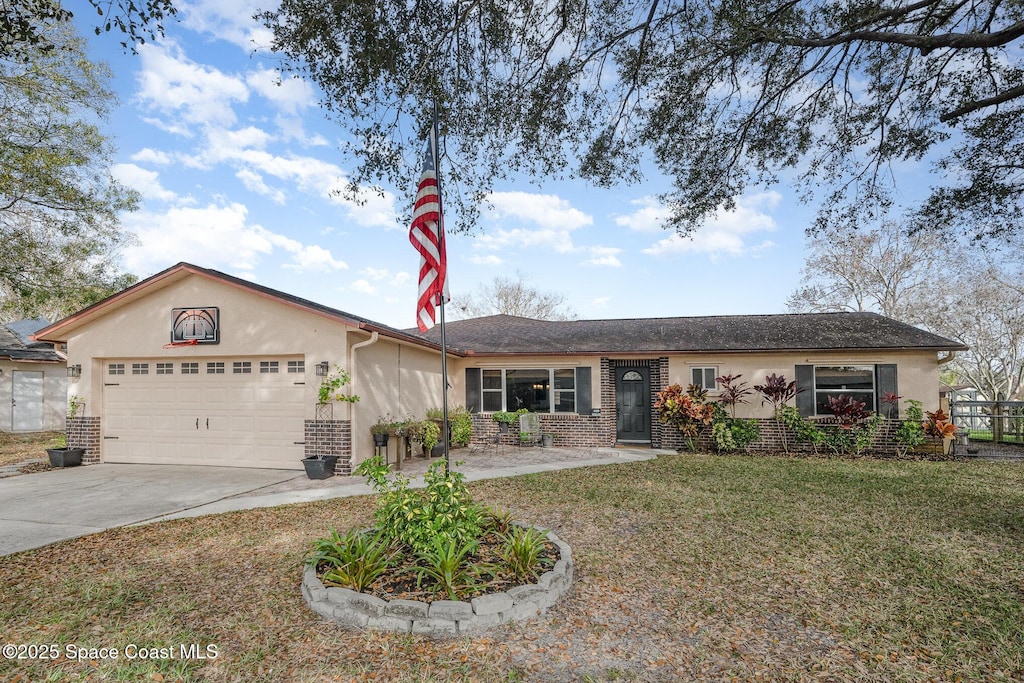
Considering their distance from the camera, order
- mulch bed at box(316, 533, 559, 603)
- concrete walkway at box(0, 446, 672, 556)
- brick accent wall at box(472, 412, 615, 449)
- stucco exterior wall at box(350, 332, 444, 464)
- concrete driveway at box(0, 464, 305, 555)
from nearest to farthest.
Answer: mulch bed at box(316, 533, 559, 603) < concrete driveway at box(0, 464, 305, 555) < concrete walkway at box(0, 446, 672, 556) < stucco exterior wall at box(350, 332, 444, 464) < brick accent wall at box(472, 412, 615, 449)

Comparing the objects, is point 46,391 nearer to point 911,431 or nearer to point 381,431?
point 381,431

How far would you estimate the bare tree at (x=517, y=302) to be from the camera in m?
32.8

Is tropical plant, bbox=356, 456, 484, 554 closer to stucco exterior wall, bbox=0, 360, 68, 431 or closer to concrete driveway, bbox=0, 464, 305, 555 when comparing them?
concrete driveway, bbox=0, 464, 305, 555

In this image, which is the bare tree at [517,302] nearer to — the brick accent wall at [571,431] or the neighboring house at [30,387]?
the brick accent wall at [571,431]

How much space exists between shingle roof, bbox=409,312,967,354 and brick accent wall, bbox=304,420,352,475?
15.7 ft

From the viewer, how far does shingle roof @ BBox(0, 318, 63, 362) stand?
51.8 feet

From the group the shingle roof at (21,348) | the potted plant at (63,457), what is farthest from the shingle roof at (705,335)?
the shingle roof at (21,348)

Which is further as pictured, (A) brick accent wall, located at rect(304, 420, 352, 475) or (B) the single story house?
(B) the single story house

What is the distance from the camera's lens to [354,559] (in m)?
3.99

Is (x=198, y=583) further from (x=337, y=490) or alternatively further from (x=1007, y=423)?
(x=1007, y=423)

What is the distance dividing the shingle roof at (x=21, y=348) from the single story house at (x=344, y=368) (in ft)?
22.5

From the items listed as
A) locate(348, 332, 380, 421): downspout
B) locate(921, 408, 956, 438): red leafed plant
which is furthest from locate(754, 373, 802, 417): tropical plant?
locate(348, 332, 380, 421): downspout

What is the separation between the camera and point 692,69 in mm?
7957

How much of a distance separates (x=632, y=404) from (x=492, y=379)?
12.4ft
